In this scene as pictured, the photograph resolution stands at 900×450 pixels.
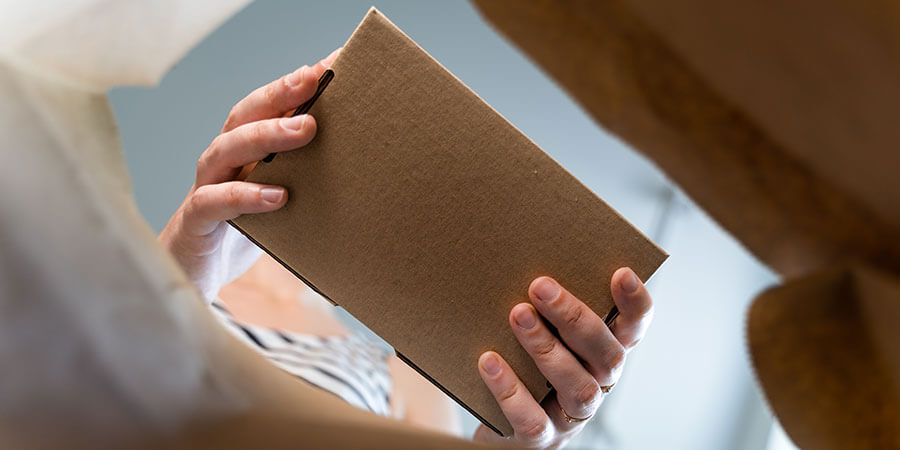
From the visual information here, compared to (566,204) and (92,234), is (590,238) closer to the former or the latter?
(566,204)

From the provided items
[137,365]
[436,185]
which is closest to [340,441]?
[137,365]

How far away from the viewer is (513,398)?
265mm

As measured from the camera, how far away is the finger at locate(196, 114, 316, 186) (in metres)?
0.23

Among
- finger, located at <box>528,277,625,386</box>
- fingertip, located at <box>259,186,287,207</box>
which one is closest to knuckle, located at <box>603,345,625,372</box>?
finger, located at <box>528,277,625,386</box>

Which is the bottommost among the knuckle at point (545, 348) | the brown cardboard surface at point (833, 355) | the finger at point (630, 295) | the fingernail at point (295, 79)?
the knuckle at point (545, 348)

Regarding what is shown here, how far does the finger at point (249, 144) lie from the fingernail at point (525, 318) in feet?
0.34

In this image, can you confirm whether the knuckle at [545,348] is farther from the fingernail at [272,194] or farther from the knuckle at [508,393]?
the fingernail at [272,194]

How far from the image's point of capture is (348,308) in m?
0.25

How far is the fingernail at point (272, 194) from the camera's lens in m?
0.25

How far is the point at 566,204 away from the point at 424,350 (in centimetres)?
8

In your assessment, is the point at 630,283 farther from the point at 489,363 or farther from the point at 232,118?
the point at 232,118

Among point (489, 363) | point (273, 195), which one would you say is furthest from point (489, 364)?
point (273, 195)

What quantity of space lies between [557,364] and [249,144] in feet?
0.53

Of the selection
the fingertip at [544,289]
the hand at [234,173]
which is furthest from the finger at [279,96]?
the fingertip at [544,289]
